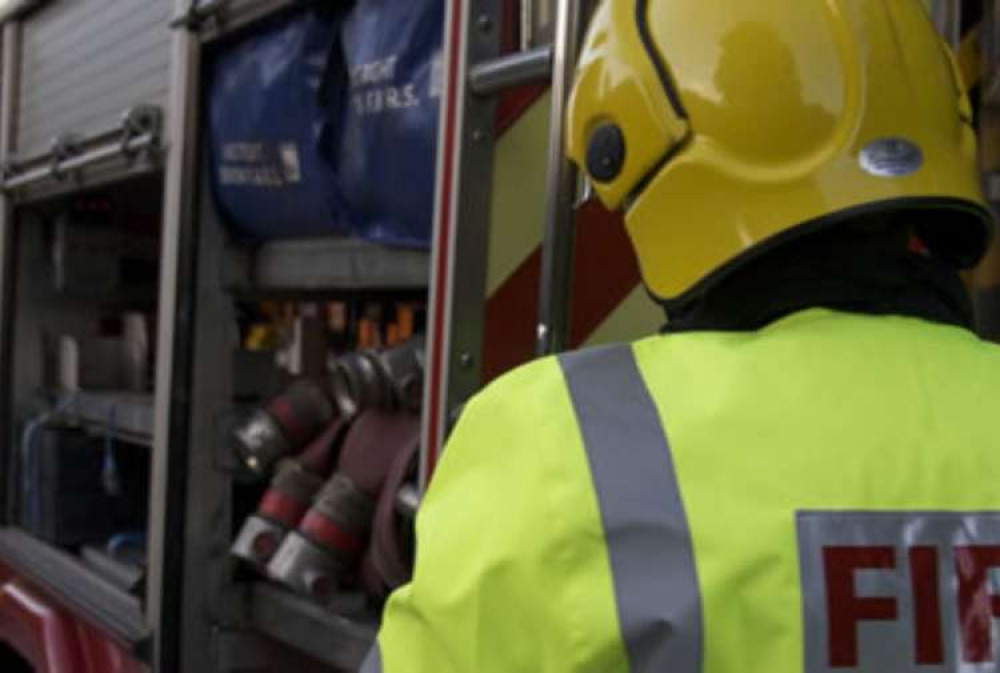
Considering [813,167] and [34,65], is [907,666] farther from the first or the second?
[34,65]

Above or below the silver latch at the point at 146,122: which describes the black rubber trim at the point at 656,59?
below

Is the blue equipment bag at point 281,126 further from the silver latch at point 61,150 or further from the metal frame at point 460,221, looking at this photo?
the silver latch at point 61,150

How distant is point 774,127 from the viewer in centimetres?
117

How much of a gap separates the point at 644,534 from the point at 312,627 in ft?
5.03

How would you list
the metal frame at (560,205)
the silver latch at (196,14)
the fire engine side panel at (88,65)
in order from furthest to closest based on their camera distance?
the fire engine side panel at (88,65) → the silver latch at (196,14) → the metal frame at (560,205)

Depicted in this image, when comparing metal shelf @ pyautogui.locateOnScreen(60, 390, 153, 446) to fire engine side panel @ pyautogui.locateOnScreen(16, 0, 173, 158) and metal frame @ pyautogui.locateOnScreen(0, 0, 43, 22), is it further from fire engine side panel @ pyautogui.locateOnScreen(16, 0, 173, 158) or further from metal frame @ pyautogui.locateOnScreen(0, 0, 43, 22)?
metal frame @ pyautogui.locateOnScreen(0, 0, 43, 22)

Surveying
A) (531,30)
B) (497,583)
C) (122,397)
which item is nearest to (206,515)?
(122,397)

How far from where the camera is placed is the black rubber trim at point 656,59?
1.24 m

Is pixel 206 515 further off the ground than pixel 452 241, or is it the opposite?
pixel 452 241

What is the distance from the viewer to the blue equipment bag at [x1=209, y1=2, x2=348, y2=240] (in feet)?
7.63

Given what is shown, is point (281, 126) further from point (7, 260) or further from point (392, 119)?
point (7, 260)

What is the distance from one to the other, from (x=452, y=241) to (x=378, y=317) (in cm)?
203

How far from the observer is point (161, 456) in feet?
9.10

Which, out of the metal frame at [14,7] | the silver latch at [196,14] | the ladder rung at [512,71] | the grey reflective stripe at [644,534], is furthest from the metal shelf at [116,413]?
the grey reflective stripe at [644,534]
